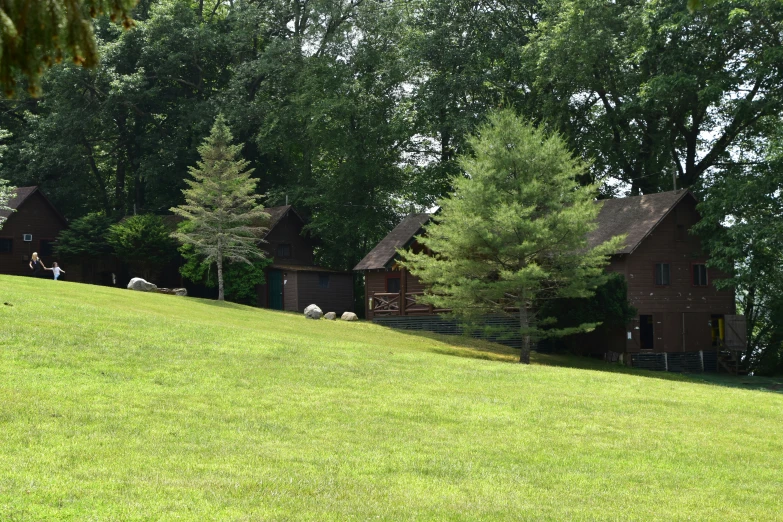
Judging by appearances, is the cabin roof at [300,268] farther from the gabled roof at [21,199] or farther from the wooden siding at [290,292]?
the gabled roof at [21,199]

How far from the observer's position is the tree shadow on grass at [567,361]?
126ft

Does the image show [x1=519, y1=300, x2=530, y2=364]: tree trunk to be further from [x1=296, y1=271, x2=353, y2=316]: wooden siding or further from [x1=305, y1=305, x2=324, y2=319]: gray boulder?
[x1=296, y1=271, x2=353, y2=316]: wooden siding

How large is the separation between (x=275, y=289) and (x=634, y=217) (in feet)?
79.4

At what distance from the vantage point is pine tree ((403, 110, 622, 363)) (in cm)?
3528

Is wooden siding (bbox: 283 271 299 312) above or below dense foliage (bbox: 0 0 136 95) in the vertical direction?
below

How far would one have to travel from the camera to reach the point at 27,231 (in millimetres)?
62625

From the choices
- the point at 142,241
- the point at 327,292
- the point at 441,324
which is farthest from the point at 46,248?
the point at 441,324

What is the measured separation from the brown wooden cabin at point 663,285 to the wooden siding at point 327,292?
427 inches

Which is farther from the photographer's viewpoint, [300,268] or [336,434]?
[300,268]

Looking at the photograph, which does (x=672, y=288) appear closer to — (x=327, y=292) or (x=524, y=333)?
(x=524, y=333)

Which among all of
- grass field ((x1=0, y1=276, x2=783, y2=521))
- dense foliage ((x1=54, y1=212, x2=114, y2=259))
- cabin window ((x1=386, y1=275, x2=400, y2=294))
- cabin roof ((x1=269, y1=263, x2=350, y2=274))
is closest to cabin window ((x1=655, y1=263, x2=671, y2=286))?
cabin window ((x1=386, y1=275, x2=400, y2=294))

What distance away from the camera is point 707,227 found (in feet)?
148

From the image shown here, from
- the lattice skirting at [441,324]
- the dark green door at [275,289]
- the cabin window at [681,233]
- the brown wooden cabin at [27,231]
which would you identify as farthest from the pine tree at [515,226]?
the brown wooden cabin at [27,231]

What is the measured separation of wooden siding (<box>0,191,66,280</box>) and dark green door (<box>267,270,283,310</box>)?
1533 centimetres
